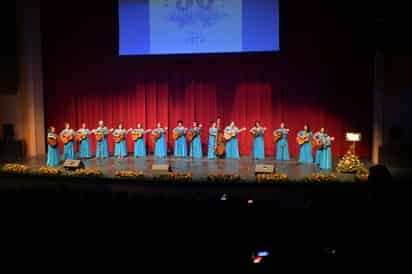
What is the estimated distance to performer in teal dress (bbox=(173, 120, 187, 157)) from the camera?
46.2 feet

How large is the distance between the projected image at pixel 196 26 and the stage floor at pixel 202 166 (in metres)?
4.11

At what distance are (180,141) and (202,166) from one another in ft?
6.94

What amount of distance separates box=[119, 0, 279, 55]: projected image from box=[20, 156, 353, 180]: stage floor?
411 centimetres

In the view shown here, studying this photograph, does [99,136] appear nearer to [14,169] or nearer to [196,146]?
[14,169]

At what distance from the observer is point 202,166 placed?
40.6 ft

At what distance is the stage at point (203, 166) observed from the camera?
10.9 m

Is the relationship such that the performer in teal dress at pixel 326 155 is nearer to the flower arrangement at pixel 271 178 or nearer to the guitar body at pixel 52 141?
the flower arrangement at pixel 271 178

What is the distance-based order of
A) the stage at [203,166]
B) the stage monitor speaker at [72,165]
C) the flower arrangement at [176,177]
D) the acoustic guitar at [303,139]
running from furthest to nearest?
the acoustic guitar at [303,139] < the stage monitor speaker at [72,165] < the stage at [203,166] < the flower arrangement at [176,177]

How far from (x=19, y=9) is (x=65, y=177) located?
7812 mm

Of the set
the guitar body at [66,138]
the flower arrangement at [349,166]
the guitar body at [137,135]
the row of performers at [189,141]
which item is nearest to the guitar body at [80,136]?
the row of performers at [189,141]

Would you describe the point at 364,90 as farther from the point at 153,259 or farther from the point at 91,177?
the point at 153,259

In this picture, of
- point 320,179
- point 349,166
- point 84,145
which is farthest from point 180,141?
point 320,179

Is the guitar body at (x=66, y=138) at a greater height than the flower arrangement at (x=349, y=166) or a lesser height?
greater

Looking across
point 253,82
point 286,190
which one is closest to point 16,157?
point 253,82
